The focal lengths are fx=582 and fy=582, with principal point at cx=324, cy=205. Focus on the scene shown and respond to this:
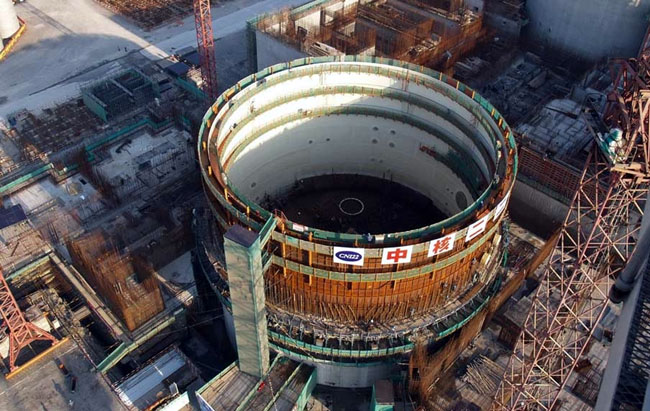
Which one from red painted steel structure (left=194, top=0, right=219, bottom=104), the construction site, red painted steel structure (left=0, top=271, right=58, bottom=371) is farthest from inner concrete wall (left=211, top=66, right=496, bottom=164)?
red painted steel structure (left=0, top=271, right=58, bottom=371)

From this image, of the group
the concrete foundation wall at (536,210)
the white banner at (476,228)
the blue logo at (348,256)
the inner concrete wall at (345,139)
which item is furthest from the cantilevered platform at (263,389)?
the concrete foundation wall at (536,210)

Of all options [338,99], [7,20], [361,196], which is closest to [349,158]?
[361,196]

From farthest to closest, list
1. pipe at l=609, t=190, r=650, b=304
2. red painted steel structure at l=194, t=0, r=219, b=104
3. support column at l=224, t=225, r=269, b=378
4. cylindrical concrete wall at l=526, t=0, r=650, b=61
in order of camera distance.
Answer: cylindrical concrete wall at l=526, t=0, r=650, b=61, red painted steel structure at l=194, t=0, r=219, b=104, pipe at l=609, t=190, r=650, b=304, support column at l=224, t=225, r=269, b=378

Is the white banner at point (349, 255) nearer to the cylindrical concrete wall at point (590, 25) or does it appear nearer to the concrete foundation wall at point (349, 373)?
the concrete foundation wall at point (349, 373)

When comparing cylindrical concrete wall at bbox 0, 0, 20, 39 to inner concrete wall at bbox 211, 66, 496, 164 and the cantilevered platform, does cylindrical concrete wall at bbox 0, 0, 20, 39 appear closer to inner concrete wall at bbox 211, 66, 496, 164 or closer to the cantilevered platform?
inner concrete wall at bbox 211, 66, 496, 164

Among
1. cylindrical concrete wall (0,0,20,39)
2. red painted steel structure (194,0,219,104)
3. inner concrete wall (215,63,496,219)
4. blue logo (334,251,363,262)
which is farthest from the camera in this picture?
cylindrical concrete wall (0,0,20,39)

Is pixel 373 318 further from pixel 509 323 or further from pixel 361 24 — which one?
pixel 361 24
